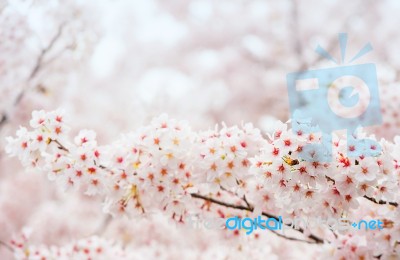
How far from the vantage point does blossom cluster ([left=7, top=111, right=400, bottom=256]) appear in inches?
88.4

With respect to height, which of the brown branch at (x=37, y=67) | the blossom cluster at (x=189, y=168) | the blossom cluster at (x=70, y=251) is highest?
the brown branch at (x=37, y=67)

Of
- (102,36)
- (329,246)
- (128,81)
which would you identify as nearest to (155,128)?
(329,246)

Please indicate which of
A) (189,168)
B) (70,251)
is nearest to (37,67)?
(70,251)

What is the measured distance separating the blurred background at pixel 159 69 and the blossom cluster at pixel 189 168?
0.26 metres

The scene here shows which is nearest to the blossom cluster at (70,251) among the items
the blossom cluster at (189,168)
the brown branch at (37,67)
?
the blossom cluster at (189,168)

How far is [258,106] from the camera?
11.1 meters

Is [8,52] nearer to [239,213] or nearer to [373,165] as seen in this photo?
[239,213]

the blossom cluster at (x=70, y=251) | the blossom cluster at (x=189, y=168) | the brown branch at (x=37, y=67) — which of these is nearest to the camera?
the blossom cluster at (x=189, y=168)

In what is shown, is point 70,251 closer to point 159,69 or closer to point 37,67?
point 37,67

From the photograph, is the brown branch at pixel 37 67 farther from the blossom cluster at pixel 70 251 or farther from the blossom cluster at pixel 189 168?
the blossom cluster at pixel 189 168

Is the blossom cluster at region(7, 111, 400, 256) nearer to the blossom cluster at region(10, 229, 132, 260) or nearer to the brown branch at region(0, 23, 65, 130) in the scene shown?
the blossom cluster at region(10, 229, 132, 260)

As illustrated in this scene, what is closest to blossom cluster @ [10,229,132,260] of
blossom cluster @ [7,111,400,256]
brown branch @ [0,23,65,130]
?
blossom cluster @ [7,111,400,256]

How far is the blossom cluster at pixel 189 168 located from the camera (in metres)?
2.24

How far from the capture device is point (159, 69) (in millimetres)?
14148
